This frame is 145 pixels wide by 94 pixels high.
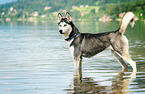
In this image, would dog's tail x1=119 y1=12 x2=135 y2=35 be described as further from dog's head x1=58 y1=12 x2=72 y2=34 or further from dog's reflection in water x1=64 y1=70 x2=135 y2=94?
dog's head x1=58 y1=12 x2=72 y2=34

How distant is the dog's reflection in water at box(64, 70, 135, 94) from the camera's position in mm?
9727

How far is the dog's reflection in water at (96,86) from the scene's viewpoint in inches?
383

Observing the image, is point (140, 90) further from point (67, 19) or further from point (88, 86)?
point (67, 19)

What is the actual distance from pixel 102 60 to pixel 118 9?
18317 centimetres

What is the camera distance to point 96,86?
10.5 metres

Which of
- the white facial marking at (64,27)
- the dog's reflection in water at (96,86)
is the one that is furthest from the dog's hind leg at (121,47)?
the white facial marking at (64,27)

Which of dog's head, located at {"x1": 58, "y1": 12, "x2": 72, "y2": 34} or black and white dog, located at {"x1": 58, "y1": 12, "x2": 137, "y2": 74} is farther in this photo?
black and white dog, located at {"x1": 58, "y1": 12, "x2": 137, "y2": 74}

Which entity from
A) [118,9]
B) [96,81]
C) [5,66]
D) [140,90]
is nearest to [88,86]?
[96,81]

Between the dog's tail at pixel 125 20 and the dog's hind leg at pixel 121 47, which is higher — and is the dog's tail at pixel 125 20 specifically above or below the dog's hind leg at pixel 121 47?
above

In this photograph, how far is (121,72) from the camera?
1305 cm

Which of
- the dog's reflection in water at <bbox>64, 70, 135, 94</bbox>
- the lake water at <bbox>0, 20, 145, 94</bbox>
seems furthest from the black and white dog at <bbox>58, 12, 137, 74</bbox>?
the dog's reflection in water at <bbox>64, 70, 135, 94</bbox>

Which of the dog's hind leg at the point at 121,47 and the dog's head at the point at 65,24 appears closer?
the dog's head at the point at 65,24

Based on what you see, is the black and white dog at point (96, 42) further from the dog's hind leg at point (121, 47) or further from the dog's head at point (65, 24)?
the dog's head at point (65, 24)

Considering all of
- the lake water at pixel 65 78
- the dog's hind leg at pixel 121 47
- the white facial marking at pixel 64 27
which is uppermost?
the white facial marking at pixel 64 27
